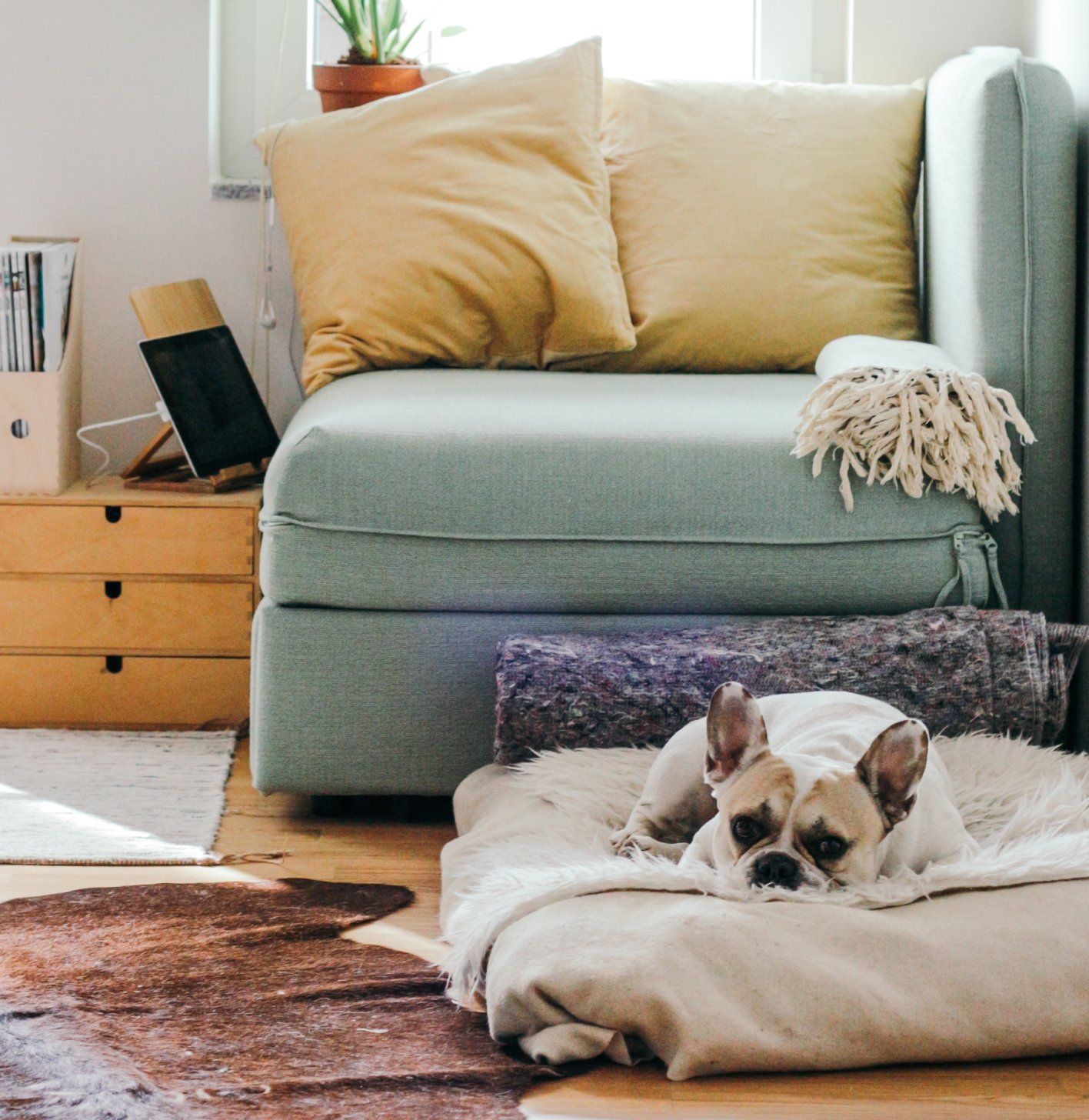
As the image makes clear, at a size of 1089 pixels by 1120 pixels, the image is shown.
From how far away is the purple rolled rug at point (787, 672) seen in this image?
1635 mm

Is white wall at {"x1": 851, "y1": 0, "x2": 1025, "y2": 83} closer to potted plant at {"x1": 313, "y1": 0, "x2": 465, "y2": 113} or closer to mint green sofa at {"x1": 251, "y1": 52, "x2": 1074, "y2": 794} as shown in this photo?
potted plant at {"x1": 313, "y1": 0, "x2": 465, "y2": 113}

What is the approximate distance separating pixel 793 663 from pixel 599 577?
0.83ft

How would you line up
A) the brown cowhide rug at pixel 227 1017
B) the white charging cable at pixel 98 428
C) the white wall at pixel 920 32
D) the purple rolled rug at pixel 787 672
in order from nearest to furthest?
the brown cowhide rug at pixel 227 1017
the purple rolled rug at pixel 787 672
the white charging cable at pixel 98 428
the white wall at pixel 920 32

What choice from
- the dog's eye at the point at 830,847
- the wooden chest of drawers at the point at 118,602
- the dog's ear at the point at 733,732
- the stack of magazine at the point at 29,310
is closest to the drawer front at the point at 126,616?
the wooden chest of drawers at the point at 118,602

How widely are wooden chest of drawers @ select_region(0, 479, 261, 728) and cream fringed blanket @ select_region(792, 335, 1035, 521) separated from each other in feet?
2.93

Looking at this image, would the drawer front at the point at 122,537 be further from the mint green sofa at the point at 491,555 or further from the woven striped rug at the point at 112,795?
the mint green sofa at the point at 491,555

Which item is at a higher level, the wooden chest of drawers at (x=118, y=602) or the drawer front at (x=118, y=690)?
the wooden chest of drawers at (x=118, y=602)

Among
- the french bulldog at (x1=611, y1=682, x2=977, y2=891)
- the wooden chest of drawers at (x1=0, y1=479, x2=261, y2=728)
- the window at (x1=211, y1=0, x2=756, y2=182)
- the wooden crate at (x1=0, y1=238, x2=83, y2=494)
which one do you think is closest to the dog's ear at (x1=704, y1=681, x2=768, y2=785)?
the french bulldog at (x1=611, y1=682, x2=977, y2=891)

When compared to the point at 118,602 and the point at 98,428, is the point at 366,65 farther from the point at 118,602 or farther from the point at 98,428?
the point at 118,602

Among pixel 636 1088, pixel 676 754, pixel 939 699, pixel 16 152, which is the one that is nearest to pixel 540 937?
pixel 636 1088

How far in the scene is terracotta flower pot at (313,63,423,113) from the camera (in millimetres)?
2535

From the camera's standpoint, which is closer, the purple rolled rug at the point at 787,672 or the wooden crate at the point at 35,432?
the purple rolled rug at the point at 787,672

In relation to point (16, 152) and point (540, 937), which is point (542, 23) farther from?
point (540, 937)

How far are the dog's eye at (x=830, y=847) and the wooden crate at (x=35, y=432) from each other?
1409 mm
